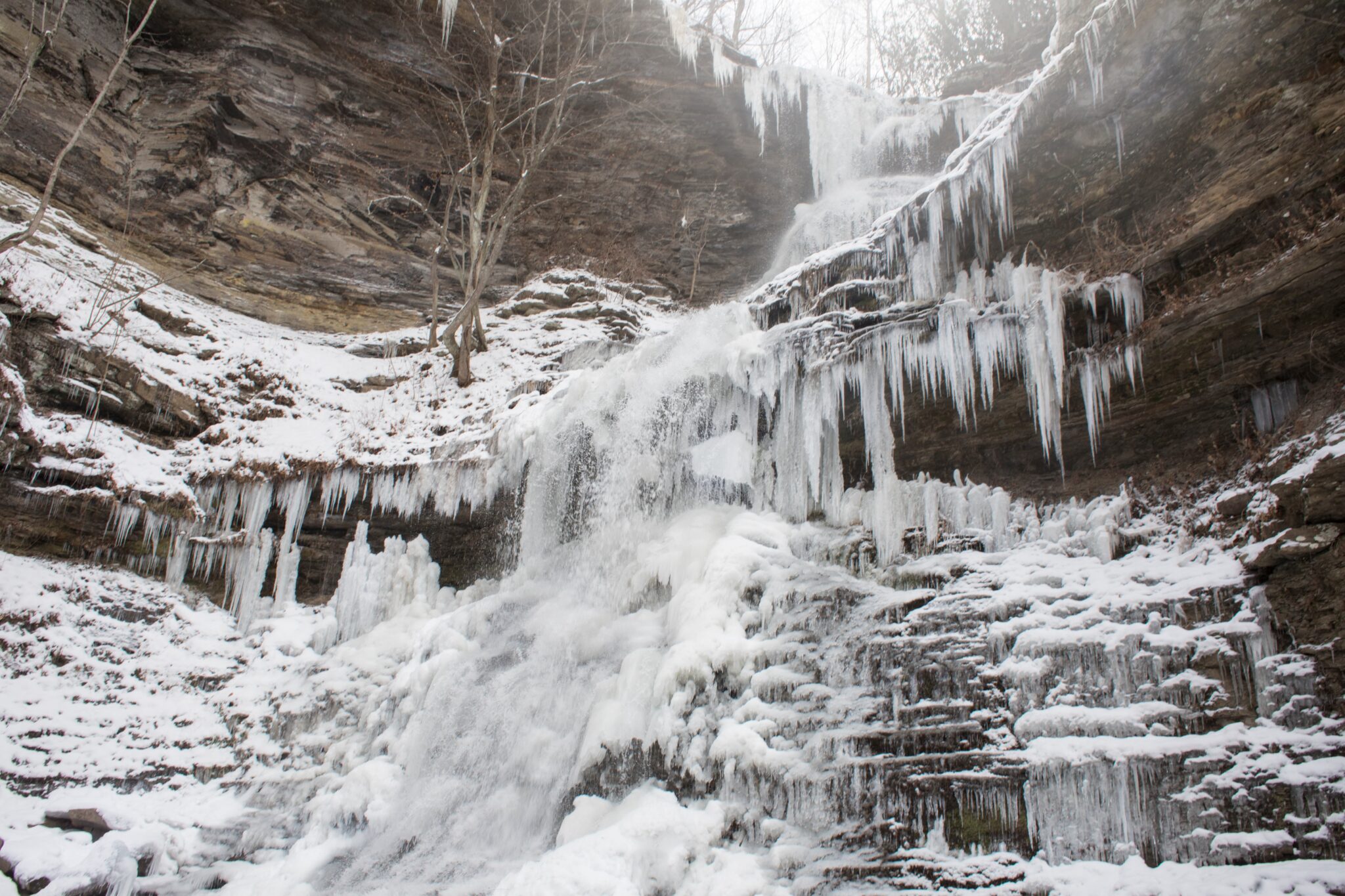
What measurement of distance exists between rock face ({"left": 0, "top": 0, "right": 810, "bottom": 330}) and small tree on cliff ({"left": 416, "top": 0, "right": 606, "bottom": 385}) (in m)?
0.53

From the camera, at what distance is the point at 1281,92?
6.29 metres

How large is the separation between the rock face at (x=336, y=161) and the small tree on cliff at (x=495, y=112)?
0.53 m

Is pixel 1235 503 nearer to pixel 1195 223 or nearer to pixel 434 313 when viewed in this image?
pixel 1195 223

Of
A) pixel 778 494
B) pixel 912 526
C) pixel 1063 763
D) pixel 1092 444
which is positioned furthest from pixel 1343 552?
pixel 778 494

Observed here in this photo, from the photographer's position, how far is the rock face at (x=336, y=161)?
12250 mm

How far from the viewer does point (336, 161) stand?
14172 mm

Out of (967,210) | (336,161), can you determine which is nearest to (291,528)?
(336,161)

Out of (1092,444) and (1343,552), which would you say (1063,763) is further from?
(1092,444)

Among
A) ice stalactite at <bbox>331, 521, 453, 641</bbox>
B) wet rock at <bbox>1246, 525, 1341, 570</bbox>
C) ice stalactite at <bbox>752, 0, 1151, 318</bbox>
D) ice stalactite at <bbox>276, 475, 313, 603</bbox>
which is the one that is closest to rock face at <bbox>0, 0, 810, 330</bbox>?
ice stalactite at <bbox>276, 475, 313, 603</bbox>

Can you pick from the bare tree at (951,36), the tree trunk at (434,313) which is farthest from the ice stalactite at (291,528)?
the bare tree at (951,36)

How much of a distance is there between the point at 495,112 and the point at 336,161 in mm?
3365

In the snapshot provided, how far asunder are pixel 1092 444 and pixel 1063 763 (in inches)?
141

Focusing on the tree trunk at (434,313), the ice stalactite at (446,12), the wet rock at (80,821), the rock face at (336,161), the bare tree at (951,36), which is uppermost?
the bare tree at (951,36)

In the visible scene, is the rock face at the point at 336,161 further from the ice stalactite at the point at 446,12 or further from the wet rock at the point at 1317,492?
the wet rock at the point at 1317,492
